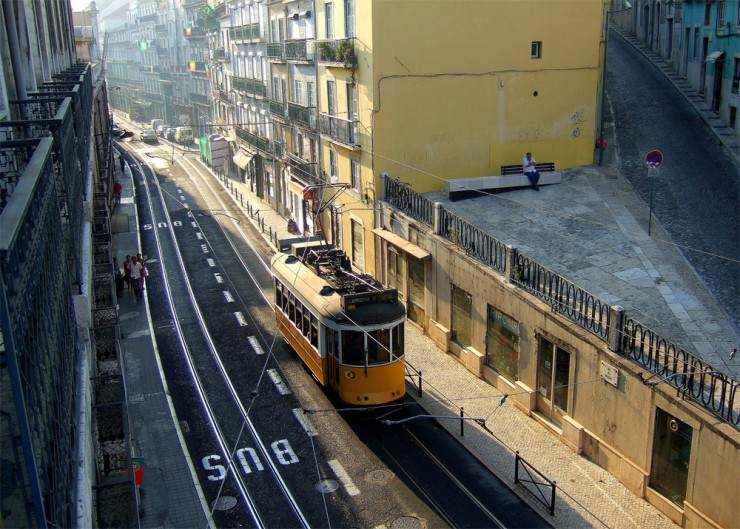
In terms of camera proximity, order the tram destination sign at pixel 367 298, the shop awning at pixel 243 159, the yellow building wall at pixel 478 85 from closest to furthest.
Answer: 1. the tram destination sign at pixel 367 298
2. the yellow building wall at pixel 478 85
3. the shop awning at pixel 243 159

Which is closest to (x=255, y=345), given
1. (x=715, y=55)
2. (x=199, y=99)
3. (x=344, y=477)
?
(x=344, y=477)

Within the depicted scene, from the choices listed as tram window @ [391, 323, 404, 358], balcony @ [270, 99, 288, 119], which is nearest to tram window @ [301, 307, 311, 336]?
tram window @ [391, 323, 404, 358]

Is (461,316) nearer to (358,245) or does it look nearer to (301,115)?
(358,245)

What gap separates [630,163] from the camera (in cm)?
2727

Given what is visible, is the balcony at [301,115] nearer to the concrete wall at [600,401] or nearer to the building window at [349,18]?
the building window at [349,18]

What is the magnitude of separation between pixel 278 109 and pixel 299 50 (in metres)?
5.84

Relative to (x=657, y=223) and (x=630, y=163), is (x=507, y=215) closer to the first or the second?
(x=657, y=223)

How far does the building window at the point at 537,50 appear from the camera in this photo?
26.9m

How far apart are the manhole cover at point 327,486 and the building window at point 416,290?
31.3 feet

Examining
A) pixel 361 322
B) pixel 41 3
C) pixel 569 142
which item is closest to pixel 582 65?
pixel 569 142

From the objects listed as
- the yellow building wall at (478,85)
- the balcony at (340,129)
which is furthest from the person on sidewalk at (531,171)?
the balcony at (340,129)

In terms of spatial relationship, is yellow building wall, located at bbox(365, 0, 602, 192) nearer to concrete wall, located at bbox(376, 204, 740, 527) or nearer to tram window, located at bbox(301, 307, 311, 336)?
concrete wall, located at bbox(376, 204, 740, 527)

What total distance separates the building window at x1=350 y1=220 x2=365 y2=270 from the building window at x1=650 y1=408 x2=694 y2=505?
15.9 meters

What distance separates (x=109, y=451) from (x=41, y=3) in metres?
10.8
